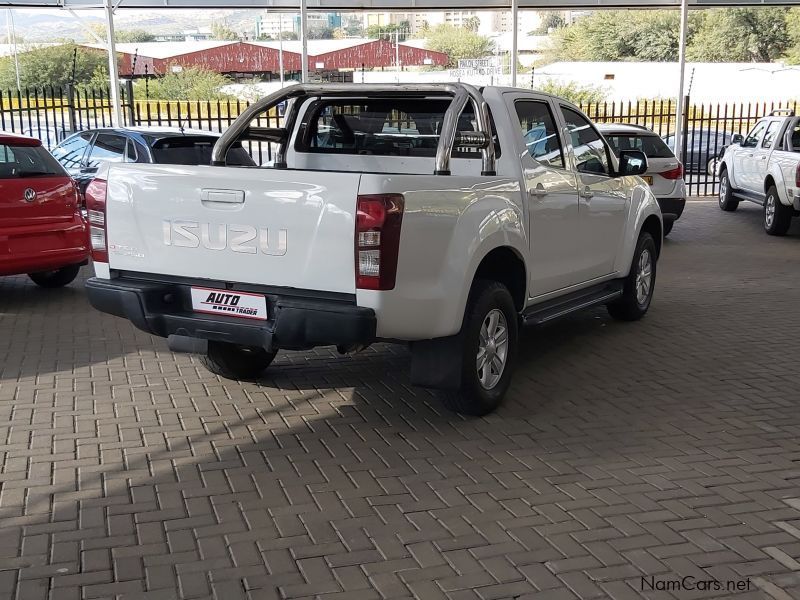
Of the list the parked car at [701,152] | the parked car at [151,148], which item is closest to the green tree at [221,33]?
the parked car at [701,152]

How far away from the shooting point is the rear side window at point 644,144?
13125 millimetres

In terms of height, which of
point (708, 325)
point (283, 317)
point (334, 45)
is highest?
point (334, 45)

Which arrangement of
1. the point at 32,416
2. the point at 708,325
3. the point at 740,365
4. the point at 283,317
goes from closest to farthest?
1. the point at 283,317
2. the point at 32,416
3. the point at 740,365
4. the point at 708,325

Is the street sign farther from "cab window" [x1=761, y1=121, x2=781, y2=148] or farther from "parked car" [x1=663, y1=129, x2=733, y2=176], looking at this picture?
"cab window" [x1=761, y1=121, x2=781, y2=148]

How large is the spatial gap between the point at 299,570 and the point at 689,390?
11.6ft

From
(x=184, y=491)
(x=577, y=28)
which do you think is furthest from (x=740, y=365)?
(x=577, y=28)

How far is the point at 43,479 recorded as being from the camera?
4.68 metres

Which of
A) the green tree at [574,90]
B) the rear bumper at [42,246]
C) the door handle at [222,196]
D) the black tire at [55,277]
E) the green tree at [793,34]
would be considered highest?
the green tree at [793,34]

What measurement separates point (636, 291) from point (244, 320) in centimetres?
440

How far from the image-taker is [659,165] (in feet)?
42.4

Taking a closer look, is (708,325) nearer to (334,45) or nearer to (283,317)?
(283,317)

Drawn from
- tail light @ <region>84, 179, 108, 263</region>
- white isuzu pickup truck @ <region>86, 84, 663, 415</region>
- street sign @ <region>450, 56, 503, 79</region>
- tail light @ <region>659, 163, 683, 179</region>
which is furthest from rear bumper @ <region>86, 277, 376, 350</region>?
street sign @ <region>450, 56, 503, 79</region>

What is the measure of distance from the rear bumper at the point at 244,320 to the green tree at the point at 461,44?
3353 inches
